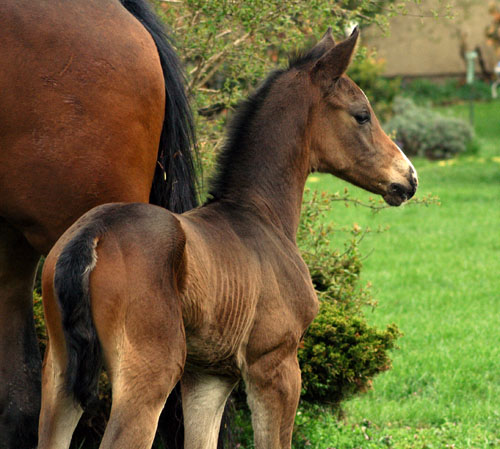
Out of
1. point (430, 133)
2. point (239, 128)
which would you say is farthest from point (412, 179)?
point (430, 133)

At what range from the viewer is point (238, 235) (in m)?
2.96

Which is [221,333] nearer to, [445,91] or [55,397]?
[55,397]

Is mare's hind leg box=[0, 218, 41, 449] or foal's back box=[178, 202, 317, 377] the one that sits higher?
foal's back box=[178, 202, 317, 377]

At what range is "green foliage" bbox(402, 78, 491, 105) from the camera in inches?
843

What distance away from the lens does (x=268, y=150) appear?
126 inches

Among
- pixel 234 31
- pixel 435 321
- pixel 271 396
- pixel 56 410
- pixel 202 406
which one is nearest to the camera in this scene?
pixel 56 410

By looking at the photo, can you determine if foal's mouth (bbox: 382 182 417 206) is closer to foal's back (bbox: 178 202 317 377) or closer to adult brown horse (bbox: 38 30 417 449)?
adult brown horse (bbox: 38 30 417 449)

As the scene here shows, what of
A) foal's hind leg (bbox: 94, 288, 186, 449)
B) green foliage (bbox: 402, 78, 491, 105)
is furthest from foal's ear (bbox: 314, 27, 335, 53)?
green foliage (bbox: 402, 78, 491, 105)

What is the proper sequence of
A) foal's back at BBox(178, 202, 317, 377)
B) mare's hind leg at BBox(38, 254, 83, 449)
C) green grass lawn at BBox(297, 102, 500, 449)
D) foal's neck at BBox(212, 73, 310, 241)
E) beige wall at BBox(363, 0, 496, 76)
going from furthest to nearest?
beige wall at BBox(363, 0, 496, 76) → green grass lawn at BBox(297, 102, 500, 449) → foal's neck at BBox(212, 73, 310, 241) → foal's back at BBox(178, 202, 317, 377) → mare's hind leg at BBox(38, 254, 83, 449)

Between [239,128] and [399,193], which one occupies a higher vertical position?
[239,128]

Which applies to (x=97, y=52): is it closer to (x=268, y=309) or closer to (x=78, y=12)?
(x=78, y=12)

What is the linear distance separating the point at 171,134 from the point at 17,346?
1090mm

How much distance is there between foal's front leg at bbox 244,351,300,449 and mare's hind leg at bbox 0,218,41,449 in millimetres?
1065

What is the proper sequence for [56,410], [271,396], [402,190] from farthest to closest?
[402,190], [271,396], [56,410]
